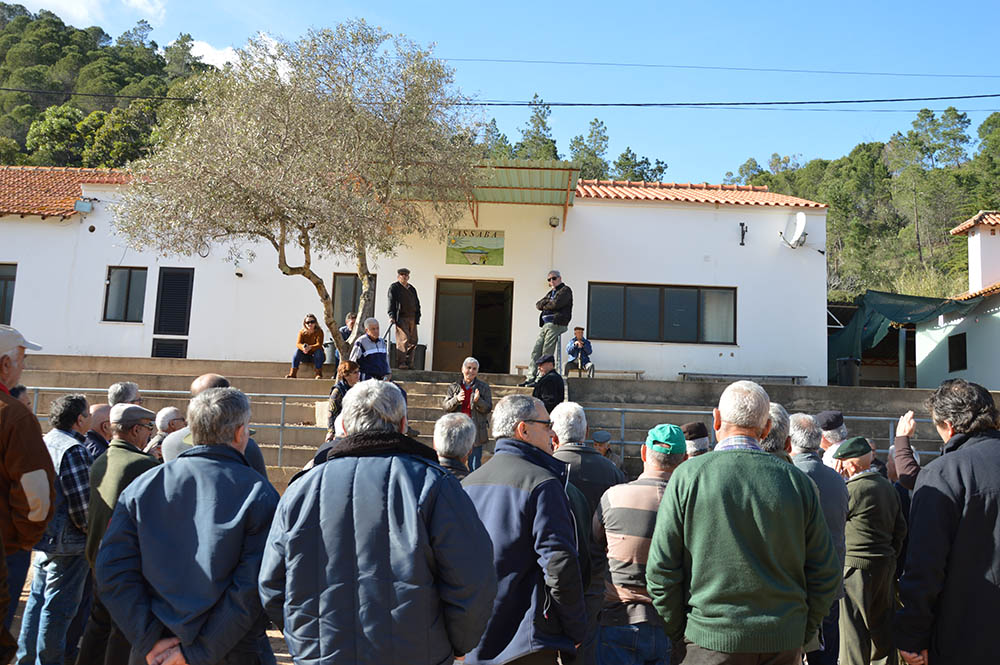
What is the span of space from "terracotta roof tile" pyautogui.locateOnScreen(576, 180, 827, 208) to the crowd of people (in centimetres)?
1467

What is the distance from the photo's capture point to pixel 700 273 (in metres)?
18.1

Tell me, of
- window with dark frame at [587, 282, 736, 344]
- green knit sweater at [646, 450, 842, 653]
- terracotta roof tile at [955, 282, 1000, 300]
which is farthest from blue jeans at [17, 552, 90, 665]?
terracotta roof tile at [955, 282, 1000, 300]

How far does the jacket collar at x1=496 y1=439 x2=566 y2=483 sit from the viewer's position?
361cm

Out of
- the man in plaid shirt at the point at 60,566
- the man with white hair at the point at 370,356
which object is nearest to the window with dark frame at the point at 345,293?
the man with white hair at the point at 370,356

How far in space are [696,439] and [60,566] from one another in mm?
4118

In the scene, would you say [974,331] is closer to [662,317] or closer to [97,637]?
[662,317]

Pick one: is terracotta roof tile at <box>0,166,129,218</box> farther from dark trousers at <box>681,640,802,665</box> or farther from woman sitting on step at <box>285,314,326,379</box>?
dark trousers at <box>681,640,802,665</box>

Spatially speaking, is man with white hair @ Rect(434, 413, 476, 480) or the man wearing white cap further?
man with white hair @ Rect(434, 413, 476, 480)

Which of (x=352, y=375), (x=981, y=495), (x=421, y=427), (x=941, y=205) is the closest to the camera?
(x=981, y=495)

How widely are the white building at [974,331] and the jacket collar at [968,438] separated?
18.2m

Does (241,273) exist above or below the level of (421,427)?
above

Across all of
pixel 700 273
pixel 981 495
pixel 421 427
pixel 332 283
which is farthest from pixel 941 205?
pixel 981 495

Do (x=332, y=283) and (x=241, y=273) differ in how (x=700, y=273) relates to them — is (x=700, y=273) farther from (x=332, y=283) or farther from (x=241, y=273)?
(x=241, y=273)

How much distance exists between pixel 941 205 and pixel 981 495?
45.6 m
